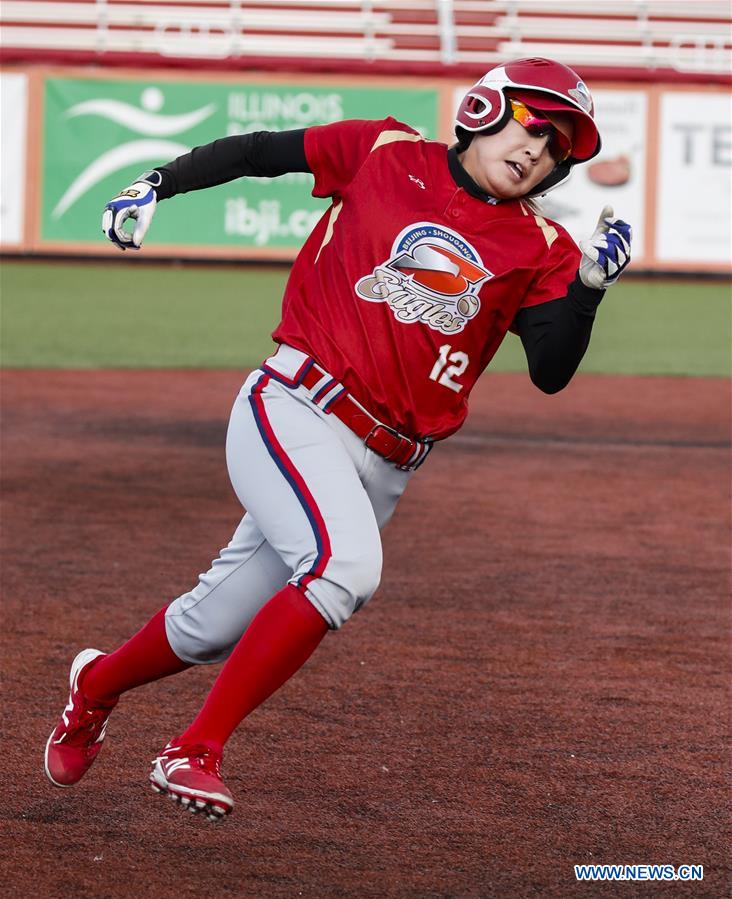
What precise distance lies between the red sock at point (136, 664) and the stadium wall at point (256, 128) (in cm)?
1502

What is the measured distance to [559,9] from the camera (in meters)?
23.0

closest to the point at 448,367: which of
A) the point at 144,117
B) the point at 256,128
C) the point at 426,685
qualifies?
the point at 426,685

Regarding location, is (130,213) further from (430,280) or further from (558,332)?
(558,332)

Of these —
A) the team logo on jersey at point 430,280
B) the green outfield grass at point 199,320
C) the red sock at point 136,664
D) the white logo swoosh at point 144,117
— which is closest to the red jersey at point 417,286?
the team logo on jersey at point 430,280

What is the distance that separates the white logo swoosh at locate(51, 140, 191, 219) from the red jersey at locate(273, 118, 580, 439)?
1512cm

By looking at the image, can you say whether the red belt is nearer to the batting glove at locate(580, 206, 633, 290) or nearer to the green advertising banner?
the batting glove at locate(580, 206, 633, 290)

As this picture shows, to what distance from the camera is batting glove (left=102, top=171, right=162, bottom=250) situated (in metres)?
3.34

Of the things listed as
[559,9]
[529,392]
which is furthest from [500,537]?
[559,9]

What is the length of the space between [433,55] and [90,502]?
15542mm

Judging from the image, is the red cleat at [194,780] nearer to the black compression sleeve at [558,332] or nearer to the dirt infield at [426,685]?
the dirt infield at [426,685]

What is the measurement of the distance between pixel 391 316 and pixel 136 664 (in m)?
1.04

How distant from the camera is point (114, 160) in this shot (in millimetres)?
18344

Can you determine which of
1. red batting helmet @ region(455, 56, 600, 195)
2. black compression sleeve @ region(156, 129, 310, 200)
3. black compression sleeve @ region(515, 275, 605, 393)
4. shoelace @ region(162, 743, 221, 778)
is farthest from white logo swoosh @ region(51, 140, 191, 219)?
shoelace @ region(162, 743, 221, 778)

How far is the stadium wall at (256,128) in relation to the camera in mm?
18219
